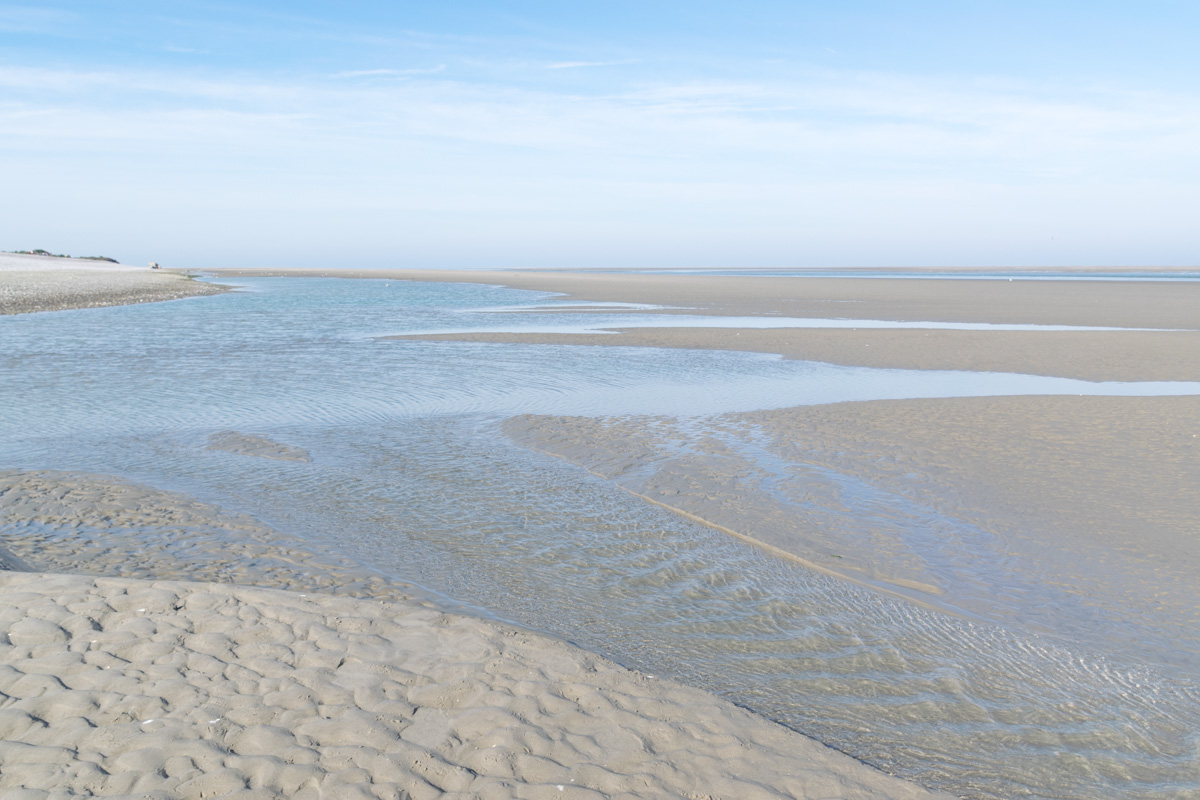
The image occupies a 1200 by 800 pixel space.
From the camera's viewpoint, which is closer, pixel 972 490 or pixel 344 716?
pixel 344 716

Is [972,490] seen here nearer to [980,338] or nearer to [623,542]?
[623,542]

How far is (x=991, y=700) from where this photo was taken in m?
5.03

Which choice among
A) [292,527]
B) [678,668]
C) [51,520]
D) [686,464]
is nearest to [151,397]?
[51,520]

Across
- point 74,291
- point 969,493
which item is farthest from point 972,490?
point 74,291

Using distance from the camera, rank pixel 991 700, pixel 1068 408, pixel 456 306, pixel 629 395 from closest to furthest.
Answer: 1. pixel 991 700
2. pixel 1068 408
3. pixel 629 395
4. pixel 456 306

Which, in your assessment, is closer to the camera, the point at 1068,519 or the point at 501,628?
the point at 501,628

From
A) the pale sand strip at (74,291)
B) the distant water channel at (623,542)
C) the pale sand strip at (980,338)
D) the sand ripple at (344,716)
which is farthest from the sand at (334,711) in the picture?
the pale sand strip at (74,291)

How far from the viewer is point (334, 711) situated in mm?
4328

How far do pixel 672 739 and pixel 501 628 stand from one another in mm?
1656

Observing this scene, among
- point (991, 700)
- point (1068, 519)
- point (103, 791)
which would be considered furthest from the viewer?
point (1068, 519)

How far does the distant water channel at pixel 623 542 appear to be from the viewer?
15.4 ft

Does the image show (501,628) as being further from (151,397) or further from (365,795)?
(151,397)

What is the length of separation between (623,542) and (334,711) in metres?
3.72

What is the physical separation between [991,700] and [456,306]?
3864 centimetres
